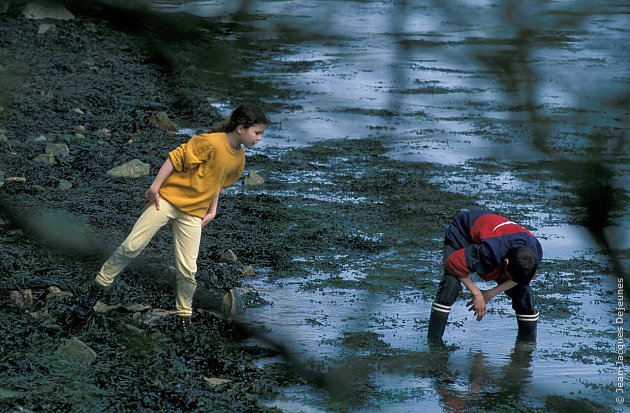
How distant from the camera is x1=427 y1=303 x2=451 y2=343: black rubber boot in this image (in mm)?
6156

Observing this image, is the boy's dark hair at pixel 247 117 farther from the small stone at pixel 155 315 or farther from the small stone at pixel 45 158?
the small stone at pixel 45 158

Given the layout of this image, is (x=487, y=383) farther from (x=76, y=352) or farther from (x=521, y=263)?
(x=76, y=352)

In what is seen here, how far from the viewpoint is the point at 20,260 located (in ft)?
22.5

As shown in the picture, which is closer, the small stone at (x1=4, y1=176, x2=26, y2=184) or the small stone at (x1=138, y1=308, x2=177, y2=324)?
the small stone at (x1=138, y1=308, x2=177, y2=324)

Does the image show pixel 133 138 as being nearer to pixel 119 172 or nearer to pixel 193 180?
pixel 119 172

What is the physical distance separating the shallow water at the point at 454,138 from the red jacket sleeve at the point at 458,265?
50 centimetres

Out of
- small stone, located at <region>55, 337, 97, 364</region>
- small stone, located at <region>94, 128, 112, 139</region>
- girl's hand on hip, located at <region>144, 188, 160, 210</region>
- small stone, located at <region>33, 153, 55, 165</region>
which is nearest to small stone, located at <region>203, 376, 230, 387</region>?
small stone, located at <region>55, 337, 97, 364</region>

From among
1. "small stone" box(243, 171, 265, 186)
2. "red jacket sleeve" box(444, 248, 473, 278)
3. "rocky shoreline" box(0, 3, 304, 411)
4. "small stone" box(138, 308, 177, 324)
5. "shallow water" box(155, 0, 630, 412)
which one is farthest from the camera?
"small stone" box(243, 171, 265, 186)

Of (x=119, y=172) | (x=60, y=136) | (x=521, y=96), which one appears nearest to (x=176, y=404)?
(x=521, y=96)

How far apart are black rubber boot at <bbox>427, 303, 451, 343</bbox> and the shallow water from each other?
0.09m

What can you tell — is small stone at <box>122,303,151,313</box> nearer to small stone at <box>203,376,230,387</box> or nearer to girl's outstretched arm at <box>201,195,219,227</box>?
girl's outstretched arm at <box>201,195,219,227</box>

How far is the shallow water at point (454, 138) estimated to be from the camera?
7.70 feet

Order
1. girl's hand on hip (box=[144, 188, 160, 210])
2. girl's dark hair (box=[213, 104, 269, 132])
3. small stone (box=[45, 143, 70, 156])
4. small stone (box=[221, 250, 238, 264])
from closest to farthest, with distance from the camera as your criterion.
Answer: girl's dark hair (box=[213, 104, 269, 132]) → girl's hand on hip (box=[144, 188, 160, 210]) → small stone (box=[221, 250, 238, 264]) → small stone (box=[45, 143, 70, 156])

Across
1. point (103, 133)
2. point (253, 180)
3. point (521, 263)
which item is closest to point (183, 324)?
point (521, 263)
